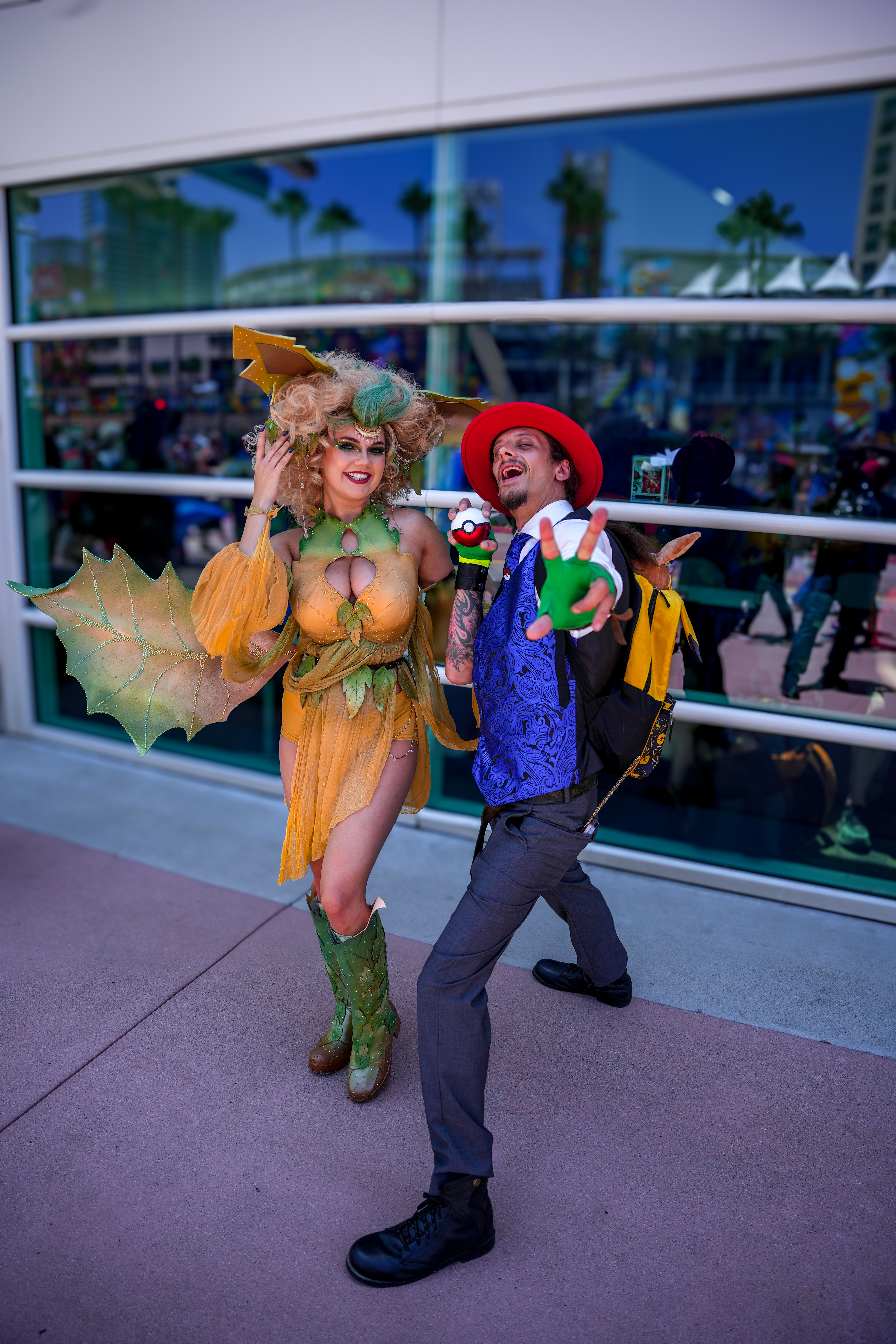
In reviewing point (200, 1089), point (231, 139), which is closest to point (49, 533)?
point (231, 139)

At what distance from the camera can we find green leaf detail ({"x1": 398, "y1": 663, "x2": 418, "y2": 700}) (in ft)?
8.83

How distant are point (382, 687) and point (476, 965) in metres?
0.89

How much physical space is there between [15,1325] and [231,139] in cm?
482

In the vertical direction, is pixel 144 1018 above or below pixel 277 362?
below

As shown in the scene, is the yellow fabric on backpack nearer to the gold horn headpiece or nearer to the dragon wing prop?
the gold horn headpiece

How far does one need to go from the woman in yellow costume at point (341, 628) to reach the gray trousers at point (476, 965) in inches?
17.5

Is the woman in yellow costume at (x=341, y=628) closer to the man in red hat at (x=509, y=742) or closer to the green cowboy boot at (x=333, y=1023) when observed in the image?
the green cowboy boot at (x=333, y=1023)

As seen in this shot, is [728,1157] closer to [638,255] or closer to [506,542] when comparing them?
[506,542]

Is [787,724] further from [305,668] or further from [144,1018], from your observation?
[144,1018]

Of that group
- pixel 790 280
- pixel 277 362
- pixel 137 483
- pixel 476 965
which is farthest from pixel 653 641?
pixel 790 280

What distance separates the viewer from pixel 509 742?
2268 mm

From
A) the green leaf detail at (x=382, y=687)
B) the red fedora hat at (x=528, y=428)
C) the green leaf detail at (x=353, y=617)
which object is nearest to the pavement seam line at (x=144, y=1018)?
the green leaf detail at (x=382, y=687)

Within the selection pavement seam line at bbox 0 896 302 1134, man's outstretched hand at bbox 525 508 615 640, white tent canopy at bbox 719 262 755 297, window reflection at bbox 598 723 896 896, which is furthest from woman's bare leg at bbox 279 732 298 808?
white tent canopy at bbox 719 262 755 297

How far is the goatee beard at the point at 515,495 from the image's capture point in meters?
2.32
